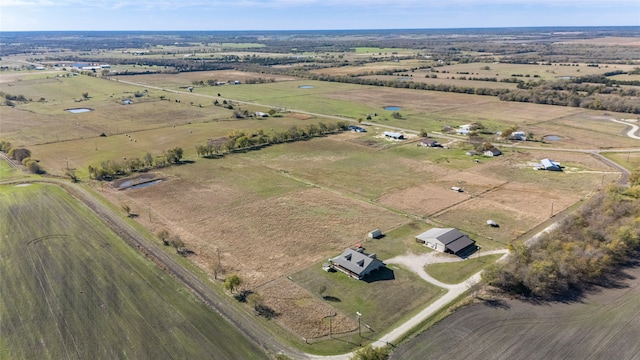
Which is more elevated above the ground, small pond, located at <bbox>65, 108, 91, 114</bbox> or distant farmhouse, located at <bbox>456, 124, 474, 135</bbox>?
small pond, located at <bbox>65, 108, 91, 114</bbox>

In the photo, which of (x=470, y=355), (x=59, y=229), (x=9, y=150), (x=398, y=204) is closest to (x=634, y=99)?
(x=398, y=204)

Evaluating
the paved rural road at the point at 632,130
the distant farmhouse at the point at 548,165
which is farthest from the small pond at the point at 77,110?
the paved rural road at the point at 632,130

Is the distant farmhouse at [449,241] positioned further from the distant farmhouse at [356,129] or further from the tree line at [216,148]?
the distant farmhouse at [356,129]

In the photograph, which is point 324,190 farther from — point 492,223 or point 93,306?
point 93,306

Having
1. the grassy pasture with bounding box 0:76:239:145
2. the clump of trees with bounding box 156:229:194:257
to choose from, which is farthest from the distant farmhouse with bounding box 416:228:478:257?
the grassy pasture with bounding box 0:76:239:145

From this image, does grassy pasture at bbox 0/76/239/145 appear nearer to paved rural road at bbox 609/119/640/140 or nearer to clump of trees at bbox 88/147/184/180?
clump of trees at bbox 88/147/184/180

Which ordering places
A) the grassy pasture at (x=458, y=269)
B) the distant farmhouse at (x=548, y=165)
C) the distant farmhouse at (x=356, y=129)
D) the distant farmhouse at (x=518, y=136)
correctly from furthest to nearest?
the distant farmhouse at (x=356, y=129) → the distant farmhouse at (x=518, y=136) → the distant farmhouse at (x=548, y=165) → the grassy pasture at (x=458, y=269)

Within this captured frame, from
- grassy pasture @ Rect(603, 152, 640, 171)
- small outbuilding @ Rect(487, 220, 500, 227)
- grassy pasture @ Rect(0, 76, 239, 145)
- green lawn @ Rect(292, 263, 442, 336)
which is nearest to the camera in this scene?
green lawn @ Rect(292, 263, 442, 336)

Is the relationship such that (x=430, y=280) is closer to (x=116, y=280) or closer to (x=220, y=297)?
(x=220, y=297)
